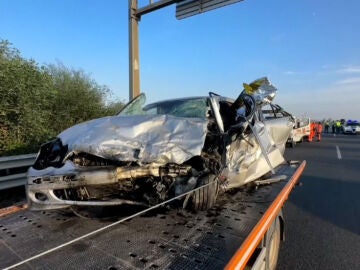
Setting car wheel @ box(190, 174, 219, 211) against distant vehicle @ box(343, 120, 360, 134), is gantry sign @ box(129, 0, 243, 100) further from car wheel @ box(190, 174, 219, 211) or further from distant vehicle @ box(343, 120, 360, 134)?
distant vehicle @ box(343, 120, 360, 134)

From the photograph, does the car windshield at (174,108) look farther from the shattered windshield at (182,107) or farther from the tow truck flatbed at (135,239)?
the tow truck flatbed at (135,239)

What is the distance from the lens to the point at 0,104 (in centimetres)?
716

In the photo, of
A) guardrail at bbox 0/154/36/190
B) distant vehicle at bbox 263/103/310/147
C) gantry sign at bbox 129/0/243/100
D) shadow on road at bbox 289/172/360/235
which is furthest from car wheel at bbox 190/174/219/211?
gantry sign at bbox 129/0/243/100

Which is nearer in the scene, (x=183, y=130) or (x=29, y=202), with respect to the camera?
(x=29, y=202)

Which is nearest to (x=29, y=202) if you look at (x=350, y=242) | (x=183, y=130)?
(x=183, y=130)

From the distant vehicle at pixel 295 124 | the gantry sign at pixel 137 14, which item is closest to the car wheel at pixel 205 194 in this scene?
the distant vehicle at pixel 295 124

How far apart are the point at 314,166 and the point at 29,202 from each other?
1017 centimetres

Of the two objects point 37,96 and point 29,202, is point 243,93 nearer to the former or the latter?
point 29,202

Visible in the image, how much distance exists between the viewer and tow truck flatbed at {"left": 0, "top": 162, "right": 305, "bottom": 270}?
2393mm

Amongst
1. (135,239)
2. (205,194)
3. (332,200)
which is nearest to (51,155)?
(135,239)

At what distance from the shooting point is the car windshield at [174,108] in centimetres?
451

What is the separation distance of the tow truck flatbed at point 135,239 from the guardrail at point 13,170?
2.29 m

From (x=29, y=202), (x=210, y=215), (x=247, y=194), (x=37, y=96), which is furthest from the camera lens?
(x=37, y=96)

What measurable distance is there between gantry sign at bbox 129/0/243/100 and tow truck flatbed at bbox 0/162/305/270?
650 cm
